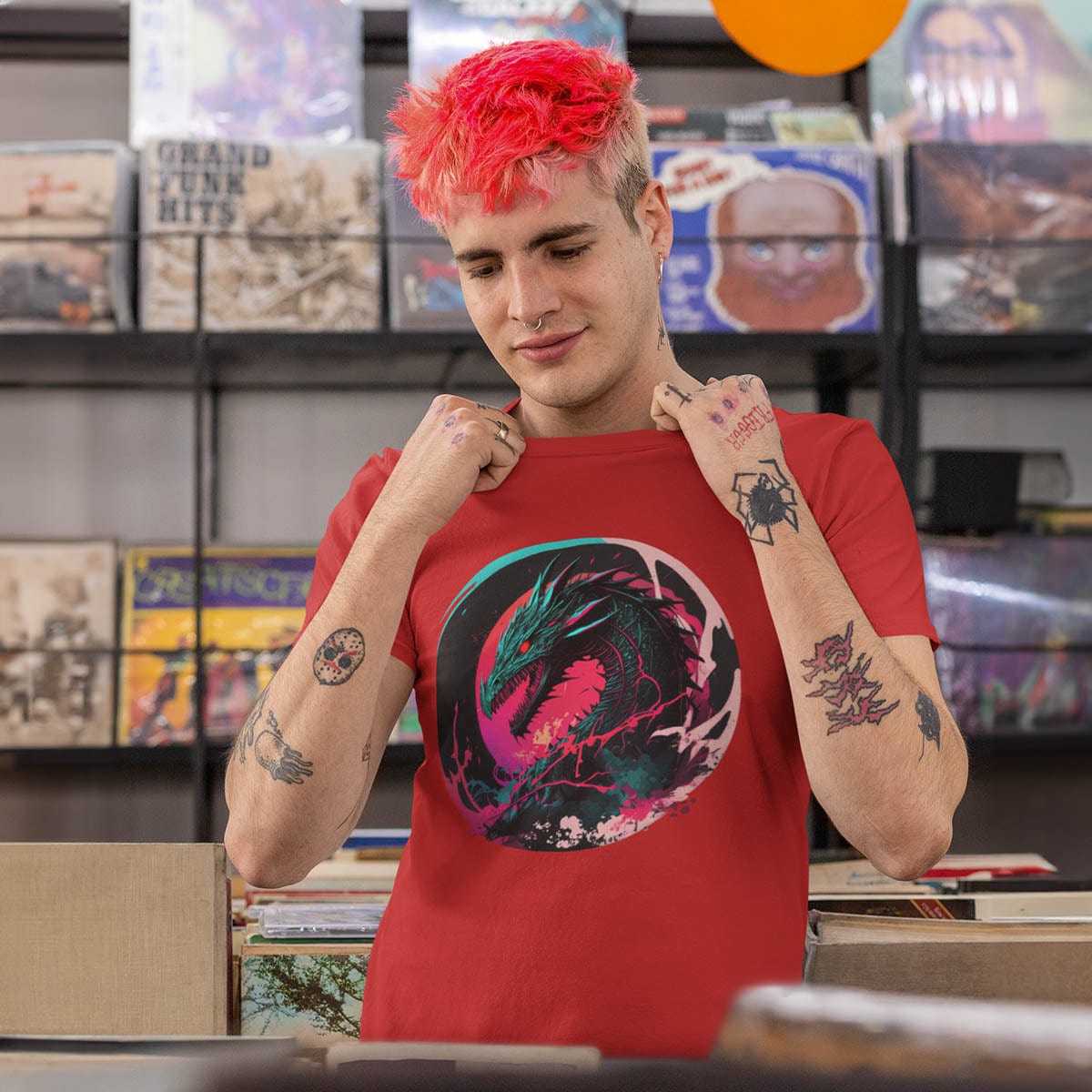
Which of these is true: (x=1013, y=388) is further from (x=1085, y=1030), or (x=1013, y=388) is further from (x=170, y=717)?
(x=1085, y=1030)

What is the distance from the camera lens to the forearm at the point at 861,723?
81 centimetres

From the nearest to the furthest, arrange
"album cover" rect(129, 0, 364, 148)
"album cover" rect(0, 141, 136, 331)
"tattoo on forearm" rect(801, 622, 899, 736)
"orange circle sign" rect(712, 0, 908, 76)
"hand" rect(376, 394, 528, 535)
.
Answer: "tattoo on forearm" rect(801, 622, 899, 736), "hand" rect(376, 394, 528, 535), "orange circle sign" rect(712, 0, 908, 76), "album cover" rect(0, 141, 136, 331), "album cover" rect(129, 0, 364, 148)

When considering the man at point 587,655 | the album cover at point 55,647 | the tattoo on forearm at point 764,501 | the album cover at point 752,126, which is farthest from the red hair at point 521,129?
the album cover at point 55,647

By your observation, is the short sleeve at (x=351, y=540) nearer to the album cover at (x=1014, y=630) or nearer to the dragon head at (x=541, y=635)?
the dragon head at (x=541, y=635)

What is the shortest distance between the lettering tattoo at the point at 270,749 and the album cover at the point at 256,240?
1.12 meters

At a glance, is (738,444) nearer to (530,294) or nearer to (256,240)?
(530,294)

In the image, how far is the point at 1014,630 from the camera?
2023 millimetres

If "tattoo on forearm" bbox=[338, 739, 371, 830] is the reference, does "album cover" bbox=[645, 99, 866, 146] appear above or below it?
above

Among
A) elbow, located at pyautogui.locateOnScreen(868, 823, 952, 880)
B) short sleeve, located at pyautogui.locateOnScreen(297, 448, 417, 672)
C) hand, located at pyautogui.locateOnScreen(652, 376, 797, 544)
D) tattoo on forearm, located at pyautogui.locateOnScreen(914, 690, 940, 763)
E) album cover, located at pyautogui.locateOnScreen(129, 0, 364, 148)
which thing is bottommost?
elbow, located at pyautogui.locateOnScreen(868, 823, 952, 880)

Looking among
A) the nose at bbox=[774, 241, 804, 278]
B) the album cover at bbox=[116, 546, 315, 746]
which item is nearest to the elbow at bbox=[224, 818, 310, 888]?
the album cover at bbox=[116, 546, 315, 746]

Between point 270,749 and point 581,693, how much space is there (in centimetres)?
21

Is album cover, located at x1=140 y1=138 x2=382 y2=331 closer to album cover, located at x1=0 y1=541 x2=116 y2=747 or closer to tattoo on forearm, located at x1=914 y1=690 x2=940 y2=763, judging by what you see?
album cover, located at x1=0 y1=541 x2=116 y2=747

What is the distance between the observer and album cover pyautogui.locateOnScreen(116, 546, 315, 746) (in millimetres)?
1944

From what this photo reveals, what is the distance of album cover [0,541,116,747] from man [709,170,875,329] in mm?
1053
